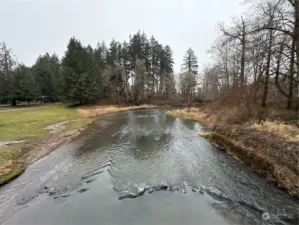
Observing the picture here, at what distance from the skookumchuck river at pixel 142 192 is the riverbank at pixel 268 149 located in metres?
0.47

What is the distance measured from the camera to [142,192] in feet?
20.5

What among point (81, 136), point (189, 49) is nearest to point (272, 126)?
point (81, 136)

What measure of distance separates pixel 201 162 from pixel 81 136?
920 centimetres

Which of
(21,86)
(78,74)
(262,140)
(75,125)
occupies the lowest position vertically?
(75,125)

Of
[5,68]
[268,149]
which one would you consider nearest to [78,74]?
A: [5,68]

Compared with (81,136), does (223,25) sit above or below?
above

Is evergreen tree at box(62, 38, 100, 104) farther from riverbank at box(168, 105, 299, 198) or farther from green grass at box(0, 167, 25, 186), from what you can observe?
riverbank at box(168, 105, 299, 198)

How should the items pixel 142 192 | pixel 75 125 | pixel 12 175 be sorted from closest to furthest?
pixel 142 192 → pixel 12 175 → pixel 75 125

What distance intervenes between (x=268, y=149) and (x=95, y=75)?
34.4 metres

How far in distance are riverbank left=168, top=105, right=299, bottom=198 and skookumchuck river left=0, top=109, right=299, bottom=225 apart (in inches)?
18.5

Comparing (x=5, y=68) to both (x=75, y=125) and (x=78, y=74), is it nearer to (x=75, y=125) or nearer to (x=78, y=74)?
(x=78, y=74)

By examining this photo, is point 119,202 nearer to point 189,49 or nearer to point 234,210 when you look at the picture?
point 234,210

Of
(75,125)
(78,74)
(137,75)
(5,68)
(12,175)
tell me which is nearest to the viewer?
(12,175)

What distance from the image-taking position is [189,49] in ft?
162
